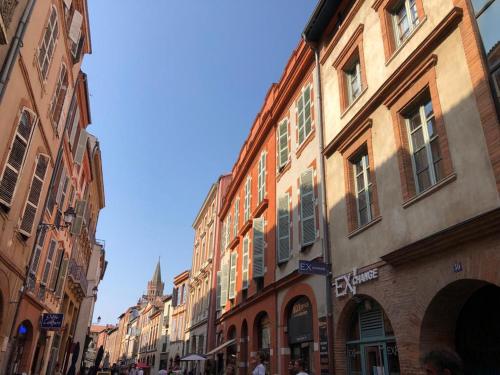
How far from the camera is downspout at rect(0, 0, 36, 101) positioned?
9062mm

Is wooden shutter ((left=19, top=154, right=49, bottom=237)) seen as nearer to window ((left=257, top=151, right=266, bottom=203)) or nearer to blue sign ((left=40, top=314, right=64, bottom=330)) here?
blue sign ((left=40, top=314, right=64, bottom=330))

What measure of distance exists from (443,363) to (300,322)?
10523 mm

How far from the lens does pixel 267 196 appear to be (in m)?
18.2

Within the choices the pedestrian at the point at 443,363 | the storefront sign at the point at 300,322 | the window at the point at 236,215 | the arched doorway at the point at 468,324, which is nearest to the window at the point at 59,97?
the storefront sign at the point at 300,322

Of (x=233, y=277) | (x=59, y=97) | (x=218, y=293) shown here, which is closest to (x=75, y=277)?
(x=218, y=293)

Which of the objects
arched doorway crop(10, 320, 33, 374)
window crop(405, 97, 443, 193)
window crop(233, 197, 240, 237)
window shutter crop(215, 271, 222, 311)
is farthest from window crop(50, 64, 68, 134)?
window shutter crop(215, 271, 222, 311)

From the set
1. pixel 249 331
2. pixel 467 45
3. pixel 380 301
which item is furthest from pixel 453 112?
pixel 249 331

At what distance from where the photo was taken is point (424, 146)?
869 cm

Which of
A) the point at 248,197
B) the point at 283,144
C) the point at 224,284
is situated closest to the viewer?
the point at 283,144

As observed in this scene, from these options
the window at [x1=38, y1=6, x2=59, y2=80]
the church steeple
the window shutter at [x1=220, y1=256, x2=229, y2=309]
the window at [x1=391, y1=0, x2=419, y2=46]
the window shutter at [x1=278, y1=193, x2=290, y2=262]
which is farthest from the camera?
the church steeple

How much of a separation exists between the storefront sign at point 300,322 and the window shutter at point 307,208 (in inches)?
76.4

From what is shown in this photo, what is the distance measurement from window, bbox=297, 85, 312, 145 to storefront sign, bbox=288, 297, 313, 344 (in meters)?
5.53

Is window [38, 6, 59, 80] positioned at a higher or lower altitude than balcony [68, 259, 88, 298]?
higher

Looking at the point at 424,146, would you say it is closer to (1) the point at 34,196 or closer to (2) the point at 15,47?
(2) the point at 15,47
